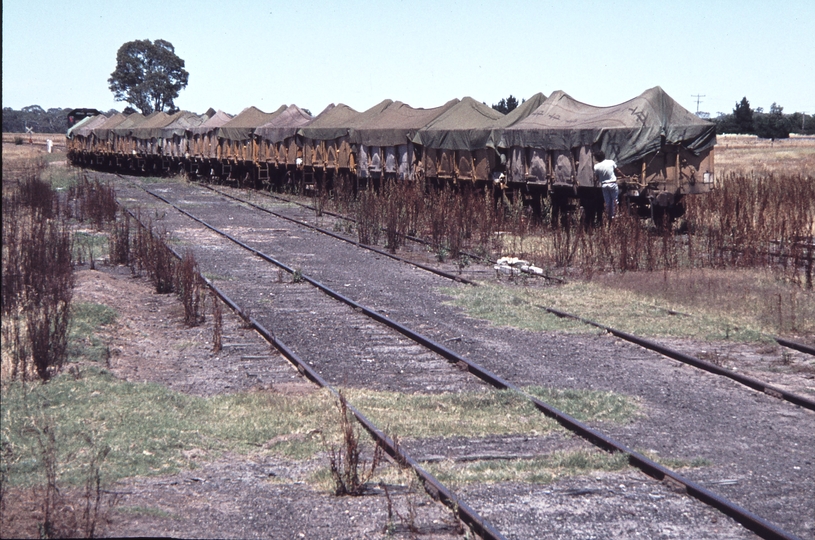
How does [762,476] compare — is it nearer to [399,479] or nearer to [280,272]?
[399,479]

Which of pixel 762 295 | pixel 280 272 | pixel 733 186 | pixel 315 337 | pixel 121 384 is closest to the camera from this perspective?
pixel 121 384

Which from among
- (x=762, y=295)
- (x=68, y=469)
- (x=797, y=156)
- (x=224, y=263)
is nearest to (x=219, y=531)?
(x=68, y=469)

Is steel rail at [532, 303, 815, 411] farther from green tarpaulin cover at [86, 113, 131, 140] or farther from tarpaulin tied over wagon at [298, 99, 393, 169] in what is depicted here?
green tarpaulin cover at [86, 113, 131, 140]

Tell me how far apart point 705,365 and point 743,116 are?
10035 centimetres

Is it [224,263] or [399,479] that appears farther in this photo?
[224,263]

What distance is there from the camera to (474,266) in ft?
53.9

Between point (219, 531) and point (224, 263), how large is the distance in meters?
11.6

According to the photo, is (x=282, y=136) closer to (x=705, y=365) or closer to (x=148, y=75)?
(x=705, y=365)

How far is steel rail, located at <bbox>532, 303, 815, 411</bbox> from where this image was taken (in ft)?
25.4

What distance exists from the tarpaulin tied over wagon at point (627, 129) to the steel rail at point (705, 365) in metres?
9.35

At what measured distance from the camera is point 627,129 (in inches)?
778

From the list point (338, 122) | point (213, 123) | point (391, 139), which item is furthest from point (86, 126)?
point (391, 139)

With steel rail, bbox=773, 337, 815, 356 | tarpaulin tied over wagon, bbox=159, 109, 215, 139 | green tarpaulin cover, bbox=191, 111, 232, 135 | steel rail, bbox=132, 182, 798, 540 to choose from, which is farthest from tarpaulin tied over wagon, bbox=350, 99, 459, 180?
tarpaulin tied over wagon, bbox=159, 109, 215, 139

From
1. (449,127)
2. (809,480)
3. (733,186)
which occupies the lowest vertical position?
(809,480)
